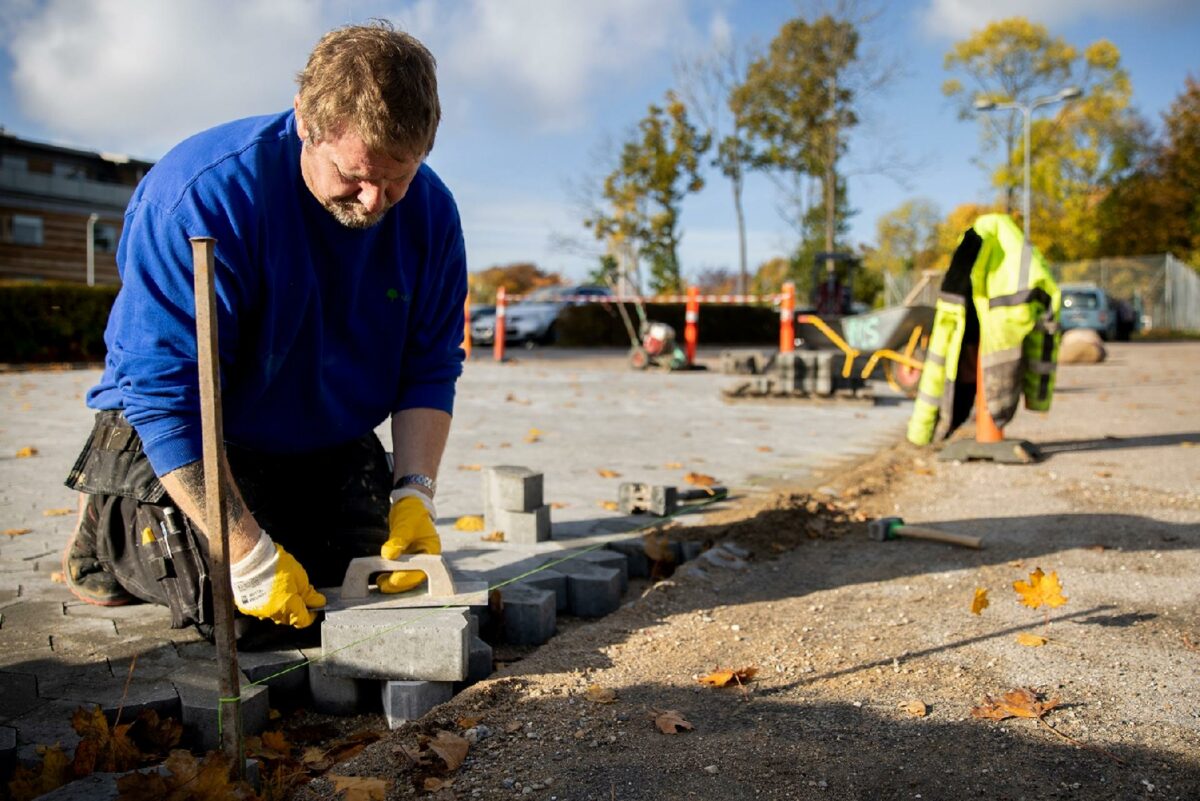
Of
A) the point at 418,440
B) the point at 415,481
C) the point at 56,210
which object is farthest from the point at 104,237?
the point at 415,481

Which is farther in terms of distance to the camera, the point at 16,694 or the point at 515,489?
the point at 515,489

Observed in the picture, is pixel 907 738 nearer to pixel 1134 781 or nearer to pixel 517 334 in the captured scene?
pixel 1134 781

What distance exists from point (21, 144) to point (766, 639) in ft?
114

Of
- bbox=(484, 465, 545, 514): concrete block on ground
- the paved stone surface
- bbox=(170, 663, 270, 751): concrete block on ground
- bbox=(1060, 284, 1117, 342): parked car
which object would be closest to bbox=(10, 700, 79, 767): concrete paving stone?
the paved stone surface

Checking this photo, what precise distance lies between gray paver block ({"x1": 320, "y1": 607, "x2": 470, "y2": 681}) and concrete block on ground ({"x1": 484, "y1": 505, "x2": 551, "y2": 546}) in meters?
1.51

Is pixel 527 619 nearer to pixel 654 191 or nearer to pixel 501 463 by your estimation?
pixel 501 463

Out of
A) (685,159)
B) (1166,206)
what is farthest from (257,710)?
(1166,206)

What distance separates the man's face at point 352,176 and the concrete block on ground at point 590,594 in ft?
5.02

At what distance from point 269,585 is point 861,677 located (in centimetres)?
168

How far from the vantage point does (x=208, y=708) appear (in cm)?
235

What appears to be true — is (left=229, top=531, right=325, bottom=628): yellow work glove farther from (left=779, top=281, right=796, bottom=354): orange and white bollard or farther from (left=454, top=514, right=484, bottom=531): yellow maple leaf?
(left=779, top=281, right=796, bottom=354): orange and white bollard

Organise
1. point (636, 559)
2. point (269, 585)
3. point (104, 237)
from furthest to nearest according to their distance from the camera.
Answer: point (104, 237)
point (636, 559)
point (269, 585)

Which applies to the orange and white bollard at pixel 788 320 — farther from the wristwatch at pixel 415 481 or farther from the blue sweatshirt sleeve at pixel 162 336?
the blue sweatshirt sleeve at pixel 162 336

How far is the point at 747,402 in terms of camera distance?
10.6 metres
